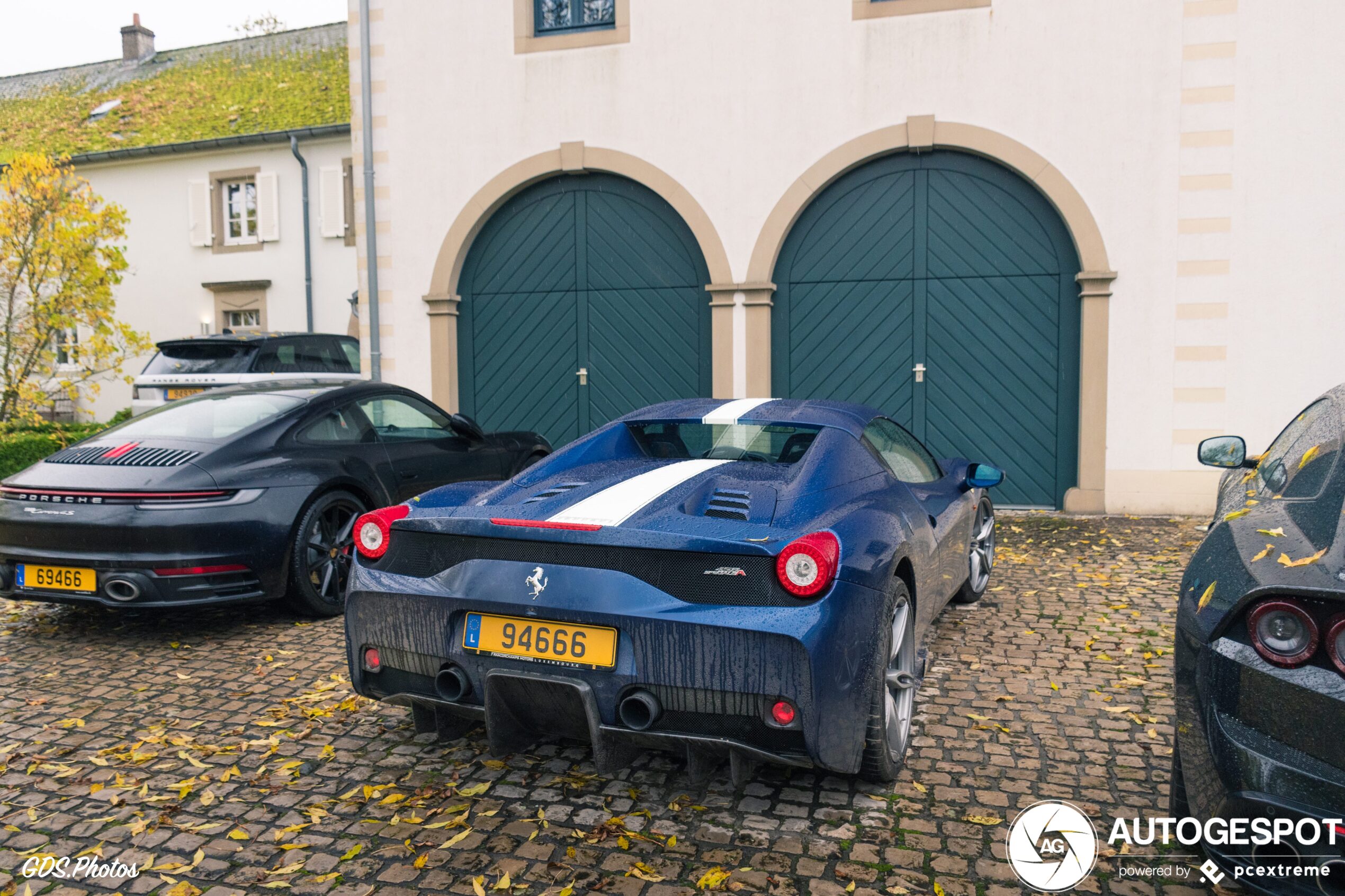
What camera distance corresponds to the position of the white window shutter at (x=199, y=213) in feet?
68.3

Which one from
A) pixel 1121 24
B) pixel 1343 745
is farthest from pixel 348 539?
pixel 1121 24

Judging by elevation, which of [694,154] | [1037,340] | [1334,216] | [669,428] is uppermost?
[694,154]

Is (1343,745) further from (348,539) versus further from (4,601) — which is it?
(4,601)

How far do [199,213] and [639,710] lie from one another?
70.8 feet

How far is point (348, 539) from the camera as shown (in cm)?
568

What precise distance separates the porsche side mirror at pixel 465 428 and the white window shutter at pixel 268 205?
15.6m

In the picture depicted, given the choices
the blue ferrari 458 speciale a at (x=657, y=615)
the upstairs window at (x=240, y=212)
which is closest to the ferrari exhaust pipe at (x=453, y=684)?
the blue ferrari 458 speciale a at (x=657, y=615)

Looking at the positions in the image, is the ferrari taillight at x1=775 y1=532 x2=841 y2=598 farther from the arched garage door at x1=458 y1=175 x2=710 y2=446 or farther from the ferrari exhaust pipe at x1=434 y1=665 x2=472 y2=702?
the arched garage door at x1=458 y1=175 x2=710 y2=446

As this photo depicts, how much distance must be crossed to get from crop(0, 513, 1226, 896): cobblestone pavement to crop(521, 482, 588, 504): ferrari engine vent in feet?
3.27

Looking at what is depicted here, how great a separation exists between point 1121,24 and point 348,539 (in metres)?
8.43

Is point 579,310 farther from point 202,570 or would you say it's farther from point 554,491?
point 554,491

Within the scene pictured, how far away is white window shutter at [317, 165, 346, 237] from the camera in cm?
1972

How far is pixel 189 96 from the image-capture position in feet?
76.4

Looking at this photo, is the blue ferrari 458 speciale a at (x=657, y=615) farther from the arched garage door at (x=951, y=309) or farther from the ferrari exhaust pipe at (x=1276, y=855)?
the arched garage door at (x=951, y=309)
